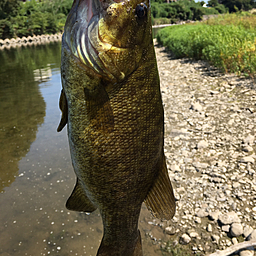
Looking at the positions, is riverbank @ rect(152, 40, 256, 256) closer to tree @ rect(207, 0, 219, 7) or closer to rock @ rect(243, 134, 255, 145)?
rock @ rect(243, 134, 255, 145)

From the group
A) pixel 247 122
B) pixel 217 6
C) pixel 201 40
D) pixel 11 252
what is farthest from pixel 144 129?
pixel 217 6

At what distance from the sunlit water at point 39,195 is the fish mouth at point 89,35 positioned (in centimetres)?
292

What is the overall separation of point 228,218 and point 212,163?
1401 millimetres

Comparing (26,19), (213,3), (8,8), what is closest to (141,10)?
(8,8)

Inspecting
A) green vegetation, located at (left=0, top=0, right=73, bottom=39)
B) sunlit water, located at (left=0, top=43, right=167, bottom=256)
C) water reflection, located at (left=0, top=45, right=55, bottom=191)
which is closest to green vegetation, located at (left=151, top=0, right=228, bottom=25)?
green vegetation, located at (left=0, top=0, right=73, bottom=39)

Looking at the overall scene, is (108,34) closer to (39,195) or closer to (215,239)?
(215,239)

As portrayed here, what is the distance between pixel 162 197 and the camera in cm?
182

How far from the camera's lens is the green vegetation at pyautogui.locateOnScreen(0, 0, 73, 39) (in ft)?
150

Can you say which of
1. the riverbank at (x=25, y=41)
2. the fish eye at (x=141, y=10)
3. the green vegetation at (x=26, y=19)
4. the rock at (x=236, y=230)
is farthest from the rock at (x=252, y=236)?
the green vegetation at (x=26, y=19)

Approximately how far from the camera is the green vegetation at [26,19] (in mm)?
45625

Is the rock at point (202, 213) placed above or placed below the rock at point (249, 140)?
below

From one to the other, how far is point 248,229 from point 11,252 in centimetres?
340

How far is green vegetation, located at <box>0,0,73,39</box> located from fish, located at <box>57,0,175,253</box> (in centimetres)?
5010

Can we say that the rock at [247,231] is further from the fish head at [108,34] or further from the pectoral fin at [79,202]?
the fish head at [108,34]
